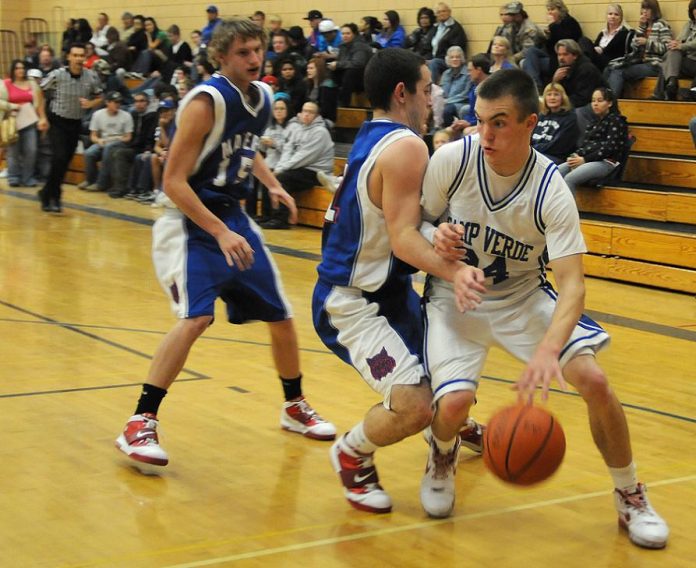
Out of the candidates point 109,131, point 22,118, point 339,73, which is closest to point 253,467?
point 339,73

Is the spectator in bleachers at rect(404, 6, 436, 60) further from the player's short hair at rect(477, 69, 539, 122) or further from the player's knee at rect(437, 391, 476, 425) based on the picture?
the player's knee at rect(437, 391, 476, 425)

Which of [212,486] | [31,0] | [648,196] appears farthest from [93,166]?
[212,486]

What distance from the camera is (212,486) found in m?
4.08

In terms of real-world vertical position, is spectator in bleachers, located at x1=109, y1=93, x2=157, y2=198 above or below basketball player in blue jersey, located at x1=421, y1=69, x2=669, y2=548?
below

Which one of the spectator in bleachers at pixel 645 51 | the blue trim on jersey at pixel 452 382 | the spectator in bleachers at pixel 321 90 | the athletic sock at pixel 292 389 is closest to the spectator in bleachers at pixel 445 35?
the spectator in bleachers at pixel 321 90

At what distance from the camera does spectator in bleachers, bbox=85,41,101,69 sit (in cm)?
1900

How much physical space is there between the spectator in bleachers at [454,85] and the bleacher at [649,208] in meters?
1.83

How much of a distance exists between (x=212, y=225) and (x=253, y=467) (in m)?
A: 0.94

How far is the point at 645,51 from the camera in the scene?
11.9 metres

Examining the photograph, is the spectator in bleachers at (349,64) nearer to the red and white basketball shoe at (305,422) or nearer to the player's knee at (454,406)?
the red and white basketball shoe at (305,422)

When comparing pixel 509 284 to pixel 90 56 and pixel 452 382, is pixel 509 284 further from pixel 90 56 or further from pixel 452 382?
pixel 90 56

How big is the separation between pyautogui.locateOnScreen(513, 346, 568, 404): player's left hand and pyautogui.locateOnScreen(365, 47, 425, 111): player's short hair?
1.09 m

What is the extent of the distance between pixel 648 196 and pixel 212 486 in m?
6.63

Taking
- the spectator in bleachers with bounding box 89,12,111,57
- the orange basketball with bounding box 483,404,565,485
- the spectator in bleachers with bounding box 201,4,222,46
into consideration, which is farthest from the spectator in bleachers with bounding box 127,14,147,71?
the orange basketball with bounding box 483,404,565,485
